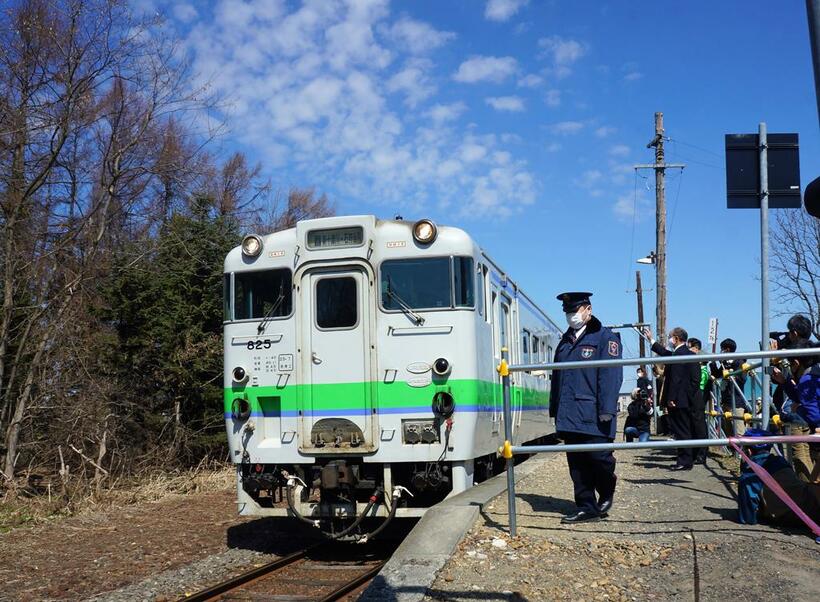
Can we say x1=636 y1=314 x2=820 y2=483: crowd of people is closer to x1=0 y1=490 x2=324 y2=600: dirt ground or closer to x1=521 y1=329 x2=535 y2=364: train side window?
x1=521 y1=329 x2=535 y2=364: train side window

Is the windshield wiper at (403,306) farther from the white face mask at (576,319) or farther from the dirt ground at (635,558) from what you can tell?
the dirt ground at (635,558)

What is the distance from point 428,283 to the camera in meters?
7.92

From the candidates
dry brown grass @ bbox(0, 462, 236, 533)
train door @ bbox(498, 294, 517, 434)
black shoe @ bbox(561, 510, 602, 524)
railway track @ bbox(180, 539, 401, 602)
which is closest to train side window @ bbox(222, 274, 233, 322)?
railway track @ bbox(180, 539, 401, 602)

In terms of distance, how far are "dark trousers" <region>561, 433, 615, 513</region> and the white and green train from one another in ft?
4.51

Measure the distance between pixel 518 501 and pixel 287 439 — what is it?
2357mm

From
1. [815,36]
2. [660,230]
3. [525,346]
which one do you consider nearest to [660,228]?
[660,230]

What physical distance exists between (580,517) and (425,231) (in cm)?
317

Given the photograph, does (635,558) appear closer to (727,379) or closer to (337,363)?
(337,363)

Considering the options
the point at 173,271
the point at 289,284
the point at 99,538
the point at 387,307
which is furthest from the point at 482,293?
the point at 173,271

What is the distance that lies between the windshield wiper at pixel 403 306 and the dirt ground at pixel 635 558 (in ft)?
6.24

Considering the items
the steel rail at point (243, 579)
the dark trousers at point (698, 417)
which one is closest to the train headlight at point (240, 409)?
the steel rail at point (243, 579)

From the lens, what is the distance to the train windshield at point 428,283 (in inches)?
309

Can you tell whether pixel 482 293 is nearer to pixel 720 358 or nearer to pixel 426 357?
pixel 426 357

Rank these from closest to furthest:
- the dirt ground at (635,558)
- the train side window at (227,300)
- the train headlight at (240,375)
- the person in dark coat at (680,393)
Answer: the dirt ground at (635,558)
the train headlight at (240,375)
the train side window at (227,300)
the person in dark coat at (680,393)
